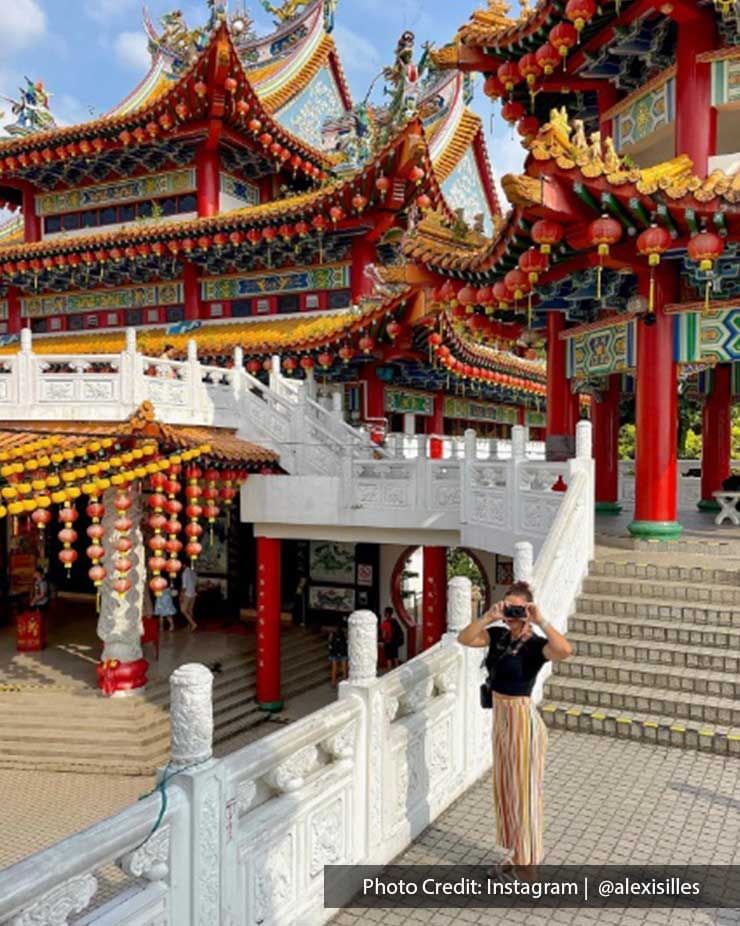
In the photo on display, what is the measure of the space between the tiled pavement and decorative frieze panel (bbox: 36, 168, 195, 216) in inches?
643

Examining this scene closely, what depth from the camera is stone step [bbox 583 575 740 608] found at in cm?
736

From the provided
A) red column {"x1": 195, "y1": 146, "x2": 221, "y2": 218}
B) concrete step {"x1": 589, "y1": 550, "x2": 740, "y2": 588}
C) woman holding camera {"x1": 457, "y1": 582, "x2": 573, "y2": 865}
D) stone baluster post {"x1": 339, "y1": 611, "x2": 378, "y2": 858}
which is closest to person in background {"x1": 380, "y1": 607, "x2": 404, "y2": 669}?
concrete step {"x1": 589, "y1": 550, "x2": 740, "y2": 588}

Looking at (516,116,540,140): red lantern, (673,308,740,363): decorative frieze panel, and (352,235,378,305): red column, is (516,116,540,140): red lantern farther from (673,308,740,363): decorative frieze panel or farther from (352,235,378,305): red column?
(352,235,378,305): red column

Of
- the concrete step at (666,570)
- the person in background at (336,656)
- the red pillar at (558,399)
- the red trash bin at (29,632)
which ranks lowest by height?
the person in background at (336,656)

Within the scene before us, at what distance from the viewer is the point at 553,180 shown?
774 centimetres

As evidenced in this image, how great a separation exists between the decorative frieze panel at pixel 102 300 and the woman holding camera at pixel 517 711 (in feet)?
53.2

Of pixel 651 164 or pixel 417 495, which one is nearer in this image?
pixel 651 164

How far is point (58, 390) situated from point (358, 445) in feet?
15.7

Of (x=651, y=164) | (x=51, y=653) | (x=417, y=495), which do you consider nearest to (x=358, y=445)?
(x=417, y=495)

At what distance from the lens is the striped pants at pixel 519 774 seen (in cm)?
418

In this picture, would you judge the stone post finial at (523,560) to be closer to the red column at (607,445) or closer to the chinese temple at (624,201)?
the chinese temple at (624,201)

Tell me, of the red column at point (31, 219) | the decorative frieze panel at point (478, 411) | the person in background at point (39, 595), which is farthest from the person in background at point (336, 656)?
the red column at point (31, 219)

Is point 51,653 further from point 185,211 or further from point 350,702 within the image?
point 350,702

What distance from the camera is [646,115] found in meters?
9.66
